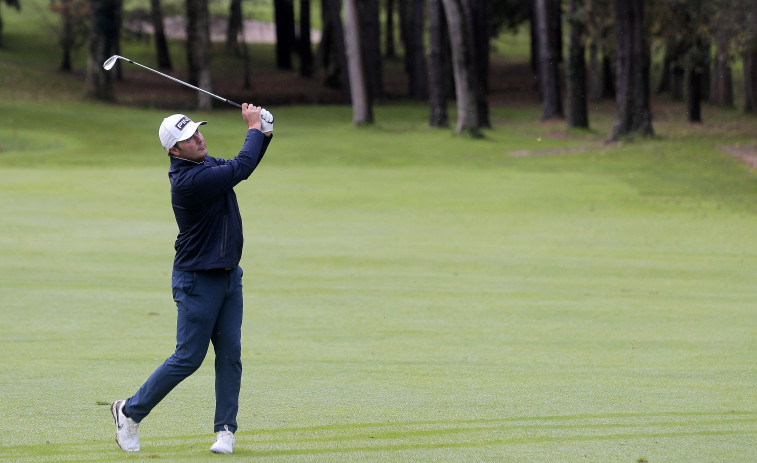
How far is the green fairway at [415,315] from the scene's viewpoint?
22.8 feet

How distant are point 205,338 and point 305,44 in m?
58.9

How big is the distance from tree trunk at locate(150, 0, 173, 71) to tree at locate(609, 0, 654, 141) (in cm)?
3241

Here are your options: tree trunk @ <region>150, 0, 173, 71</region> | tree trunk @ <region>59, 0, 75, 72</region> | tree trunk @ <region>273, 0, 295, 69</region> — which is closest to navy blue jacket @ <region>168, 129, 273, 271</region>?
tree trunk @ <region>59, 0, 75, 72</region>

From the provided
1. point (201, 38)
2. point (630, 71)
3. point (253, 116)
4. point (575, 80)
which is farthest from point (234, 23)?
point (253, 116)

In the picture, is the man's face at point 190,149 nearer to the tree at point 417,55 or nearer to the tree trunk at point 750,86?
the tree trunk at point 750,86

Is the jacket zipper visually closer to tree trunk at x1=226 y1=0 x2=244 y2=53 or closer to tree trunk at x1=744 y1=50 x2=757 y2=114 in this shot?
tree trunk at x1=744 y1=50 x2=757 y2=114

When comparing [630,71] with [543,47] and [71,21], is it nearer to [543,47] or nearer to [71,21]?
[543,47]

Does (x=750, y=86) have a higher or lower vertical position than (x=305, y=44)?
lower

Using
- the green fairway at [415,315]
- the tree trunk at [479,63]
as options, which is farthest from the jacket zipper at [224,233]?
the tree trunk at [479,63]

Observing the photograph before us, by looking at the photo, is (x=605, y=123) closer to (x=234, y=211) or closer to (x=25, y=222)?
(x=25, y=222)

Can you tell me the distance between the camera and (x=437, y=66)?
4116 cm

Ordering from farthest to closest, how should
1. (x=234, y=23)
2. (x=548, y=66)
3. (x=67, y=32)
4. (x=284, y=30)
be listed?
(x=284, y=30)
(x=234, y=23)
(x=67, y=32)
(x=548, y=66)

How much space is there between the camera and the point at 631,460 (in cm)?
624

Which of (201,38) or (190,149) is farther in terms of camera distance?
(201,38)
